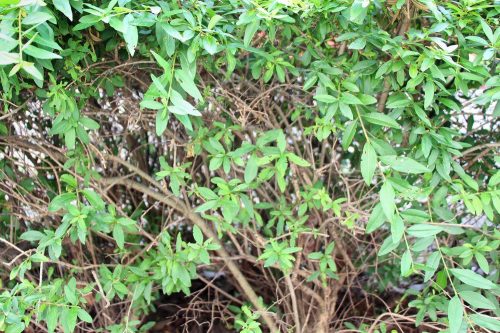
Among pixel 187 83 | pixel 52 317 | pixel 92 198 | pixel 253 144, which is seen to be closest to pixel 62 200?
pixel 92 198

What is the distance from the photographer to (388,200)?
5.03 ft

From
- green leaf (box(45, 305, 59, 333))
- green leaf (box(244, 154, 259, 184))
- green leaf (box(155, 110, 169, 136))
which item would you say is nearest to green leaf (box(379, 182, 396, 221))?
green leaf (box(244, 154, 259, 184))

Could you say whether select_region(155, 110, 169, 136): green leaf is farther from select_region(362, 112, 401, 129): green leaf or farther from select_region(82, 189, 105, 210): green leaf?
select_region(362, 112, 401, 129): green leaf

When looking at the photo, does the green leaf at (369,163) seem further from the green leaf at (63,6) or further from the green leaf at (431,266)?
the green leaf at (63,6)

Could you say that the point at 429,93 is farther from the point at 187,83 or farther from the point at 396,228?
the point at 187,83

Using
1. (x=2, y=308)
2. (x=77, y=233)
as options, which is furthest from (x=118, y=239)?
(x=2, y=308)

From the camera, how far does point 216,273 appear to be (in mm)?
2826

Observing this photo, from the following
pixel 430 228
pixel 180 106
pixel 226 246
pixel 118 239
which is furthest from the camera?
pixel 226 246

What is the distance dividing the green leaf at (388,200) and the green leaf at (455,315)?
408 mm

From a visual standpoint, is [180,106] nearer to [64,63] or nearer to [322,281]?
[64,63]

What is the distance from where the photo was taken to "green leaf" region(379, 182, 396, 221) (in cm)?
151

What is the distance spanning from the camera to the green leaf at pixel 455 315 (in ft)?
5.47

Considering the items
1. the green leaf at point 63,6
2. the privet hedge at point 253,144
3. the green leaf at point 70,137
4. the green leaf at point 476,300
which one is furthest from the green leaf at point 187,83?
the green leaf at point 476,300

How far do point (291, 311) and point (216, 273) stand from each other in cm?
44
